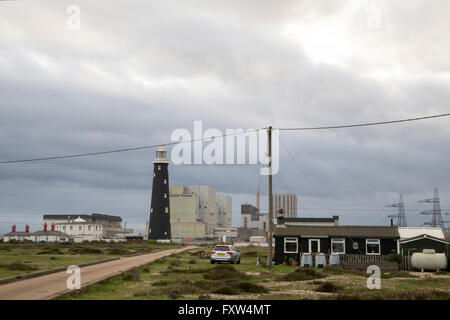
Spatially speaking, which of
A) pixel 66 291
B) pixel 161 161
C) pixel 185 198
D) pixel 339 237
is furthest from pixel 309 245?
pixel 185 198

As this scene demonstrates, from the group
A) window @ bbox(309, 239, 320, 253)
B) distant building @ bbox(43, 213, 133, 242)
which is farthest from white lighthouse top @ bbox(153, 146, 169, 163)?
window @ bbox(309, 239, 320, 253)

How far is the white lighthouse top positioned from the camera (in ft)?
359

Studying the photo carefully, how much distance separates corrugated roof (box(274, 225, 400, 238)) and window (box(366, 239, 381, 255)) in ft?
1.65

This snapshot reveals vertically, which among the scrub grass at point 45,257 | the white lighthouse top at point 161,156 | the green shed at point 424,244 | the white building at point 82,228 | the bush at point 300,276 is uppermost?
Answer: the white lighthouse top at point 161,156

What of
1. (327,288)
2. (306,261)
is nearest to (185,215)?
(306,261)

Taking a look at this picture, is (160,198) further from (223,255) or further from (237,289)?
(237,289)

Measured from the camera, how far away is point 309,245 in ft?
141

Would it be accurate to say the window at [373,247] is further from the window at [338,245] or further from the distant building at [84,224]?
the distant building at [84,224]

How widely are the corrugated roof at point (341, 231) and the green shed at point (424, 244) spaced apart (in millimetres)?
1369

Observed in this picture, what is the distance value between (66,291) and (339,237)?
94.2ft

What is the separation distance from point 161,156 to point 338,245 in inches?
2839

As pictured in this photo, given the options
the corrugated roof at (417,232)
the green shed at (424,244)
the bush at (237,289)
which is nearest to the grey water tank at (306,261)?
the green shed at (424,244)

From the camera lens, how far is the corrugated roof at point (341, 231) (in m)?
42.2
